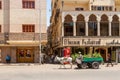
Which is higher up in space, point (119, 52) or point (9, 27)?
point (9, 27)

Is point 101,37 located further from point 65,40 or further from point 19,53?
point 19,53

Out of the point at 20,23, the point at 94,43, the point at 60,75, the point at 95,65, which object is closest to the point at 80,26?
the point at 94,43

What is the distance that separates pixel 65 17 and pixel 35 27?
21.1 feet

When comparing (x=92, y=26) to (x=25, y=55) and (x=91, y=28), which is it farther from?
(x=25, y=55)

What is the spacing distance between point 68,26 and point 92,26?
398cm

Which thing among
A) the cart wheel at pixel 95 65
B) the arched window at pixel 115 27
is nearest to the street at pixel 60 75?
the cart wheel at pixel 95 65

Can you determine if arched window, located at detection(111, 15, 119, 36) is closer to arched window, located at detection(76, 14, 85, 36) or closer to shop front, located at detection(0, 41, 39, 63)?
arched window, located at detection(76, 14, 85, 36)

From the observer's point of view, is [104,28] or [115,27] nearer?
[115,27]

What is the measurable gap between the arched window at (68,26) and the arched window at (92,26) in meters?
3.04

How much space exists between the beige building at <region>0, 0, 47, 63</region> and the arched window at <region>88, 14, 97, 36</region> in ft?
29.2

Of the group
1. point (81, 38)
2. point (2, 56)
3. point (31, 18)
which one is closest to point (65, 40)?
point (81, 38)

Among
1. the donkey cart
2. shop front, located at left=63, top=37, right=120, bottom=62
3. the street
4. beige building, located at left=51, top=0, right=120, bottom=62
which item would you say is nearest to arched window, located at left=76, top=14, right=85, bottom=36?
beige building, located at left=51, top=0, right=120, bottom=62

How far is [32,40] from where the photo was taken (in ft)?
180

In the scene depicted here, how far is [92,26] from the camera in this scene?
5997 cm
